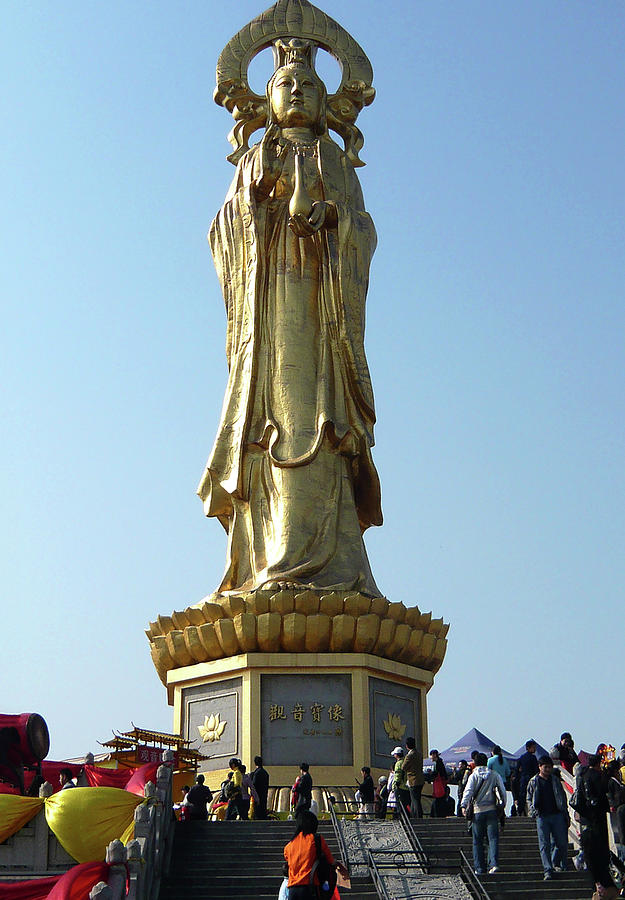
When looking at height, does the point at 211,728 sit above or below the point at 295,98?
below

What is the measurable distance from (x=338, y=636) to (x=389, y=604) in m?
0.86

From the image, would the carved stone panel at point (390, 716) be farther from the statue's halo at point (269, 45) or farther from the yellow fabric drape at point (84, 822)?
the statue's halo at point (269, 45)

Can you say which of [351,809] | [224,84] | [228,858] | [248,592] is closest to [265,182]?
[224,84]

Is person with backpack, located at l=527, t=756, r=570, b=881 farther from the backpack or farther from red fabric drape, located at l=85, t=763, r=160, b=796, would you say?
red fabric drape, located at l=85, t=763, r=160, b=796

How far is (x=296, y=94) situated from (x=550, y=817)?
12115 millimetres

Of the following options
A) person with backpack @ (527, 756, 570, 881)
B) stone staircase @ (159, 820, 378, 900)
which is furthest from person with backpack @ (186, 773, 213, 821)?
person with backpack @ (527, 756, 570, 881)

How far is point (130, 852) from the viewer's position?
815 centimetres

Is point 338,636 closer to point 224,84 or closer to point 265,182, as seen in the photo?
point 265,182

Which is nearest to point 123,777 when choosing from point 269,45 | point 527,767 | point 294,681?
point 294,681

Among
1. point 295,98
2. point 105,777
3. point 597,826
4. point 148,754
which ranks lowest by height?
point 597,826

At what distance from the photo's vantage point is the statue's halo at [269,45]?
766 inches

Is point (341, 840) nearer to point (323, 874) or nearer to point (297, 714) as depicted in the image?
point (323, 874)

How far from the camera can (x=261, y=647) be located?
608 inches

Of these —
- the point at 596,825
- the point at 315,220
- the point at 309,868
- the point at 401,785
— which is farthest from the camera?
the point at 315,220
